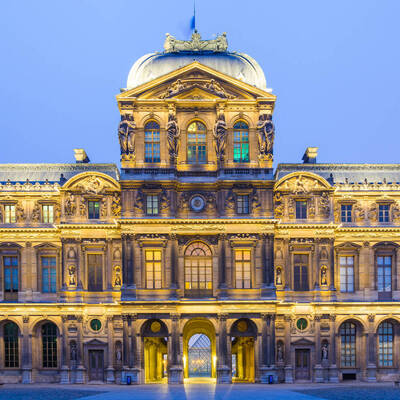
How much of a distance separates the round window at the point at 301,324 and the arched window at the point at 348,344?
3.76m

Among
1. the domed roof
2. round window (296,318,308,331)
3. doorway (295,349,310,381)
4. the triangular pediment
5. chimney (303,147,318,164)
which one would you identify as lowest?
doorway (295,349,310,381)

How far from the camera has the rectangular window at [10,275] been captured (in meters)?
57.3

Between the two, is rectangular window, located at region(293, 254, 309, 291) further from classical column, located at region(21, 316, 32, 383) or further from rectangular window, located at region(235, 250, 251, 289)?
classical column, located at region(21, 316, 32, 383)

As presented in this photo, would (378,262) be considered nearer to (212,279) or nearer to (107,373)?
(212,279)

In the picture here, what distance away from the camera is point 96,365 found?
5516 cm

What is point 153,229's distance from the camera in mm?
54094

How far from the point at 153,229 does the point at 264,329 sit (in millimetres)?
12788

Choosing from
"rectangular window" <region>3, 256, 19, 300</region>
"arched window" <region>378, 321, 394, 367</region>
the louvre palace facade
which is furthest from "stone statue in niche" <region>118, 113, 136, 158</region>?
"arched window" <region>378, 321, 394, 367</region>

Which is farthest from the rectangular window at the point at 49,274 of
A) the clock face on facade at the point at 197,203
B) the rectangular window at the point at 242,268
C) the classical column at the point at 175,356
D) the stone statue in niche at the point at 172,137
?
the rectangular window at the point at 242,268

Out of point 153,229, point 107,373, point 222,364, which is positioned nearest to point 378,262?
point 222,364

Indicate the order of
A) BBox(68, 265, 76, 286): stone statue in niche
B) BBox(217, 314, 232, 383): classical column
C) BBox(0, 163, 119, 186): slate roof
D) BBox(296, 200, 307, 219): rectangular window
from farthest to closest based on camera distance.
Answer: BBox(0, 163, 119, 186): slate roof, BBox(296, 200, 307, 219): rectangular window, BBox(68, 265, 76, 286): stone statue in niche, BBox(217, 314, 232, 383): classical column

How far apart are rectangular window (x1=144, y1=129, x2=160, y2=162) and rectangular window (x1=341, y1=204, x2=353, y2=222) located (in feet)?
58.4

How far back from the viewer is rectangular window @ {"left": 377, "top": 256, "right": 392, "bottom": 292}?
5762 cm

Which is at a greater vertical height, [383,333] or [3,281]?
[3,281]
